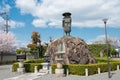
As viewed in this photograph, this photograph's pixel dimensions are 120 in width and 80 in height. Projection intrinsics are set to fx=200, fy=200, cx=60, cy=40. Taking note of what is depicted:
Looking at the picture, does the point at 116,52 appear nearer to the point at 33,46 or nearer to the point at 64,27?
the point at 33,46

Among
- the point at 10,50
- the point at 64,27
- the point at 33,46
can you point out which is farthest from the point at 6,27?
the point at 64,27

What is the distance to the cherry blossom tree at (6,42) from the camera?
44.4m

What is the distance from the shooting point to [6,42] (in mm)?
45500

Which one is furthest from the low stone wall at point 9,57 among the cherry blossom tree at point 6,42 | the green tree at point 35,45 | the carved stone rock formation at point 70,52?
the carved stone rock formation at point 70,52

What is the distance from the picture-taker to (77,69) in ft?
68.6

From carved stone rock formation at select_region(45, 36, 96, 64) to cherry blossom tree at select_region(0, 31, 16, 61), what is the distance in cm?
2097

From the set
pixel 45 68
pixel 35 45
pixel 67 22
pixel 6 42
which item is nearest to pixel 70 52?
pixel 45 68

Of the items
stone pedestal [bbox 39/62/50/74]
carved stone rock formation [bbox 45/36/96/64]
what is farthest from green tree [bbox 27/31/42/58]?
stone pedestal [bbox 39/62/50/74]

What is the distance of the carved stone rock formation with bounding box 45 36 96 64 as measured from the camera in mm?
24969

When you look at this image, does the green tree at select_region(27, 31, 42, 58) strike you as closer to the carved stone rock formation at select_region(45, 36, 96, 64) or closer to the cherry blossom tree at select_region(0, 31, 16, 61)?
the cherry blossom tree at select_region(0, 31, 16, 61)

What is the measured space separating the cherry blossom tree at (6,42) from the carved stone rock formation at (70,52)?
21.0 meters

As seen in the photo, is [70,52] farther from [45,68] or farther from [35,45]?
[35,45]

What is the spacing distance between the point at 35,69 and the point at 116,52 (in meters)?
48.5

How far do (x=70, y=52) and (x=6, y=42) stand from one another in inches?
964
